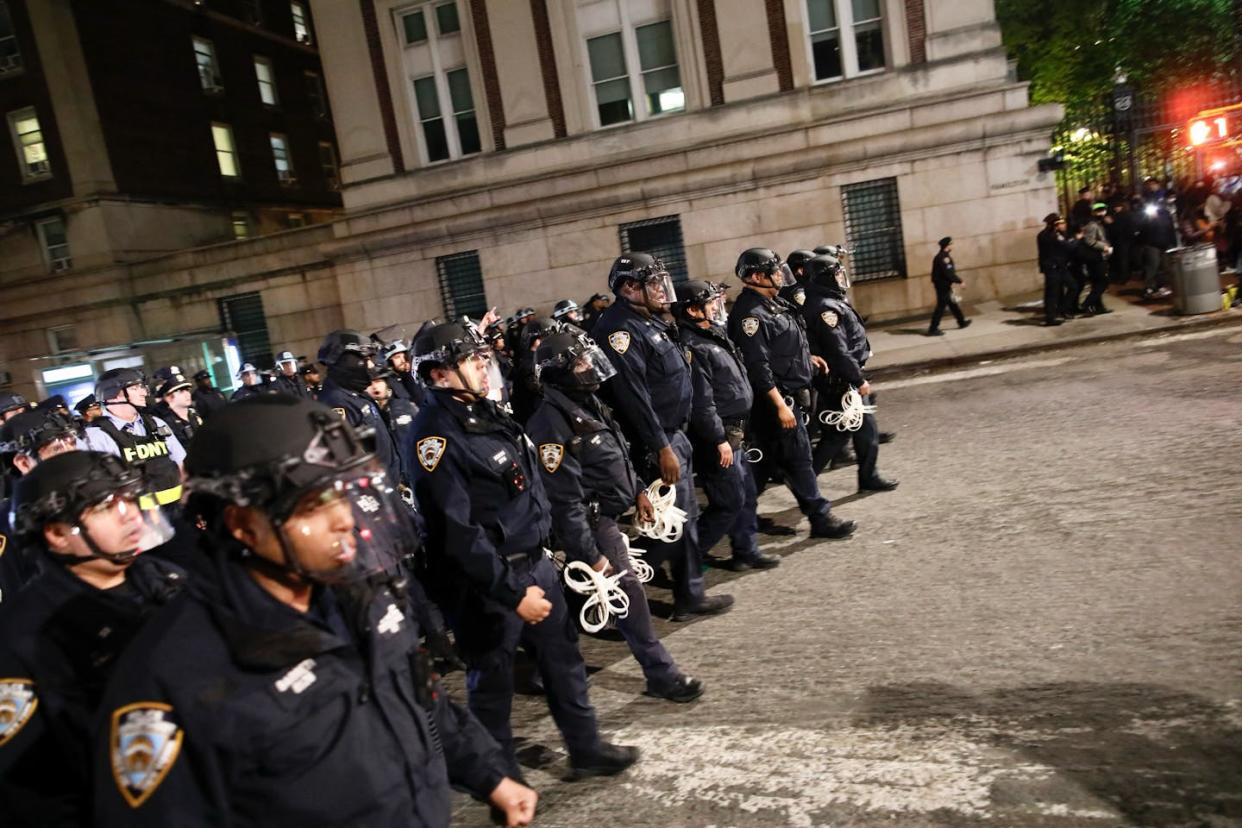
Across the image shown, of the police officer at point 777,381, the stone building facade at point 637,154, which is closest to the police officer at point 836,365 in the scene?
the police officer at point 777,381

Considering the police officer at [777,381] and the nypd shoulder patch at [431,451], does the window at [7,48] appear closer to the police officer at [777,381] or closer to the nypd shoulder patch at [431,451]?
the police officer at [777,381]

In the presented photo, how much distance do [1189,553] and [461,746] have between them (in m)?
4.67

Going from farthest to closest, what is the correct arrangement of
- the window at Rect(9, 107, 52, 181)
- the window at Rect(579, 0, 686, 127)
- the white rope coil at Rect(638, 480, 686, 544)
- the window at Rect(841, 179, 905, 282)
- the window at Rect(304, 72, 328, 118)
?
the window at Rect(304, 72, 328, 118) → the window at Rect(9, 107, 52, 181) → the window at Rect(579, 0, 686, 127) → the window at Rect(841, 179, 905, 282) → the white rope coil at Rect(638, 480, 686, 544)

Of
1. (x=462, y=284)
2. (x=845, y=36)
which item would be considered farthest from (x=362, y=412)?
(x=845, y=36)

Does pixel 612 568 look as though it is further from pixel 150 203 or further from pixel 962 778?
pixel 150 203

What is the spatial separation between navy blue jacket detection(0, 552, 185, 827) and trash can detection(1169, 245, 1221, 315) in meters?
14.9

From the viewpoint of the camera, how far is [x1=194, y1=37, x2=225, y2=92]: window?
31.1m

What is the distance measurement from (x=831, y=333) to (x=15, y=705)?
21.0 ft

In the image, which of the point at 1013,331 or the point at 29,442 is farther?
the point at 1013,331

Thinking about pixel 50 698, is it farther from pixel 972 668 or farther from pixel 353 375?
pixel 353 375

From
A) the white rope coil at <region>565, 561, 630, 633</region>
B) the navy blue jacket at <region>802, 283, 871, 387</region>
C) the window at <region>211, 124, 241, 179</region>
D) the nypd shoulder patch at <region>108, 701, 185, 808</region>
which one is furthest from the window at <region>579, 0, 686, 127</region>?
the nypd shoulder patch at <region>108, 701, 185, 808</region>

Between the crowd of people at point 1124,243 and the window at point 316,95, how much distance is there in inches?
1228

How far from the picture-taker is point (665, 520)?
5297 mm

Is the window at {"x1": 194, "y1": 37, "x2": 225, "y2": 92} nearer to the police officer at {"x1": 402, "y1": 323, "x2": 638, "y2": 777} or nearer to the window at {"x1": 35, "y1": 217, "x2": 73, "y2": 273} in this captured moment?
the window at {"x1": 35, "y1": 217, "x2": 73, "y2": 273}
